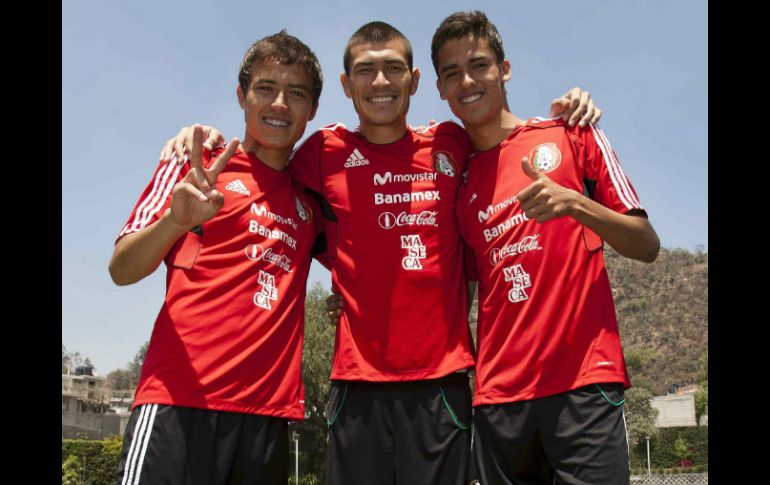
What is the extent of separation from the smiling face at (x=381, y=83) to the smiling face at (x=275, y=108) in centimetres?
38

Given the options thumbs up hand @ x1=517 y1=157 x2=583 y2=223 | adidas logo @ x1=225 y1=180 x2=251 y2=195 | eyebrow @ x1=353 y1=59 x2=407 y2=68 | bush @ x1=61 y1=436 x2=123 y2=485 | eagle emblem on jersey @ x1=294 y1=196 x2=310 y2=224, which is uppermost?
eyebrow @ x1=353 y1=59 x2=407 y2=68

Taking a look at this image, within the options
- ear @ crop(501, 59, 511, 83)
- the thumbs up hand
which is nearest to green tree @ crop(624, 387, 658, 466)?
ear @ crop(501, 59, 511, 83)

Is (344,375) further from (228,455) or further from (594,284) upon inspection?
(594,284)

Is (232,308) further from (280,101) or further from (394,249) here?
(280,101)

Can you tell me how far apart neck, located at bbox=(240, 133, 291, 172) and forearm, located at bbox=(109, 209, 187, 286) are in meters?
1.06

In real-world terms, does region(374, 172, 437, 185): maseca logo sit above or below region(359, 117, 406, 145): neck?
below

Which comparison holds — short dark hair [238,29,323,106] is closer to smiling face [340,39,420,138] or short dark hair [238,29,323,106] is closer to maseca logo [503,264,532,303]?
smiling face [340,39,420,138]

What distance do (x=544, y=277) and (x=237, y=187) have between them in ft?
6.73

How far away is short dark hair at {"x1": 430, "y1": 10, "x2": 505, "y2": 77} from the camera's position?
4875 mm

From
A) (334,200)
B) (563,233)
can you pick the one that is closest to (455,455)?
(563,233)

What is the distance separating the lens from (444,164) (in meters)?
4.82

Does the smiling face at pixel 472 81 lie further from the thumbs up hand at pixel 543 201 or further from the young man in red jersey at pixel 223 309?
the thumbs up hand at pixel 543 201

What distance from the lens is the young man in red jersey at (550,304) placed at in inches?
152
